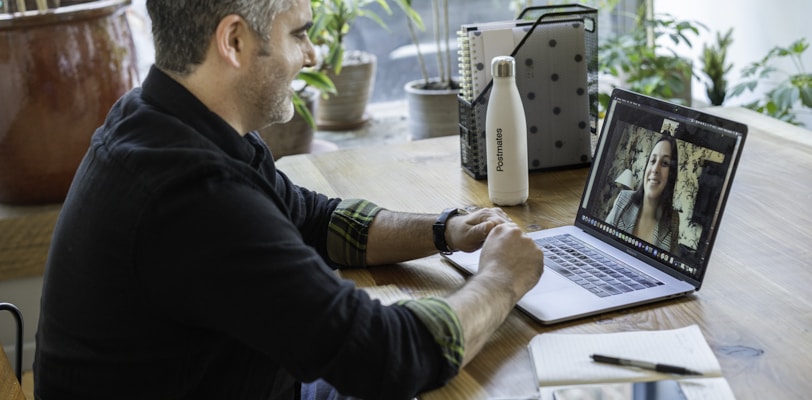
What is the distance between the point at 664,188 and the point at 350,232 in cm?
50

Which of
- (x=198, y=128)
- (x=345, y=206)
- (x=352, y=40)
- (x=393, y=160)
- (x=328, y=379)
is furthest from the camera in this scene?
(x=352, y=40)

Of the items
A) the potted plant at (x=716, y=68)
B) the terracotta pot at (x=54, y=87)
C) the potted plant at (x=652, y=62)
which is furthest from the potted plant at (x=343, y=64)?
the potted plant at (x=716, y=68)

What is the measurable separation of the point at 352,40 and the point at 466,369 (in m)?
2.88

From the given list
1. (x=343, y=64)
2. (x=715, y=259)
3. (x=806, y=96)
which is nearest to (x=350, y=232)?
(x=715, y=259)

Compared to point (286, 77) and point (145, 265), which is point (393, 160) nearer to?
point (286, 77)

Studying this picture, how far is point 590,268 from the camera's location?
54.8 inches

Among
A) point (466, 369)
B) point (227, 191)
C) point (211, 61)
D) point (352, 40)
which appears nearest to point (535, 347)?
point (466, 369)

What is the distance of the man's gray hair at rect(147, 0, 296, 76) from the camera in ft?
3.94

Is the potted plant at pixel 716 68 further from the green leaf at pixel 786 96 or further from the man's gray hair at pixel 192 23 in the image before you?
the man's gray hair at pixel 192 23

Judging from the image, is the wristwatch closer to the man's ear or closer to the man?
the man

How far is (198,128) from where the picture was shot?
3.97 feet

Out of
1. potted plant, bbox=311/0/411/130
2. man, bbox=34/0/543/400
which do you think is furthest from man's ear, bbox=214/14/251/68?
potted plant, bbox=311/0/411/130

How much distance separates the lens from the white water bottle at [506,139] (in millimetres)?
1646

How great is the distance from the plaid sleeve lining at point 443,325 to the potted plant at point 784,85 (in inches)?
77.8
